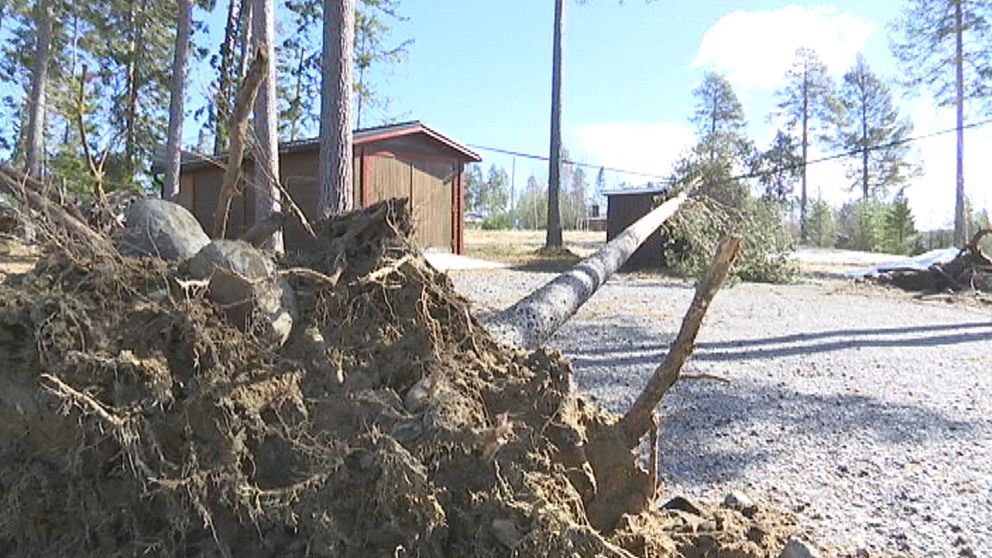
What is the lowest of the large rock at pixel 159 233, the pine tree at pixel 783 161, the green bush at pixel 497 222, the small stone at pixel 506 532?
the small stone at pixel 506 532

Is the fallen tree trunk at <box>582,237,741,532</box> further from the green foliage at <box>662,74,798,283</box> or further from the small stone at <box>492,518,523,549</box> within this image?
the green foliage at <box>662,74,798,283</box>

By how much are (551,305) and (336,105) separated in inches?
249

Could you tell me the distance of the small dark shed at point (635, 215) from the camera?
55.6ft

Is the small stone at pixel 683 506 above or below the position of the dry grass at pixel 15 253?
below

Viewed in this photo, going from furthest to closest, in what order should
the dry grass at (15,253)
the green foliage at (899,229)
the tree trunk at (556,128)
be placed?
the green foliage at (899,229)
the tree trunk at (556,128)
the dry grass at (15,253)

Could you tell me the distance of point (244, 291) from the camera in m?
1.87

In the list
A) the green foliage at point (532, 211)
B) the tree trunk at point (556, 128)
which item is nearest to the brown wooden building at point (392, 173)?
the tree trunk at point (556, 128)

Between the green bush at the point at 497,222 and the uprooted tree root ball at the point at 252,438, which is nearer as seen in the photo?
the uprooted tree root ball at the point at 252,438

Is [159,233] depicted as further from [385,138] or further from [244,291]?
[385,138]

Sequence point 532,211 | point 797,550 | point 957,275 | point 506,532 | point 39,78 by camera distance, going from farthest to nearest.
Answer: point 532,211, point 39,78, point 957,275, point 797,550, point 506,532

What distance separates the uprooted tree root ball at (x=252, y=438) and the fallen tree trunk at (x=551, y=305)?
63 centimetres

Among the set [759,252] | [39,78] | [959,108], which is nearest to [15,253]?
[759,252]

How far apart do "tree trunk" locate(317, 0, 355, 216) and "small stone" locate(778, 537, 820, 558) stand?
692cm

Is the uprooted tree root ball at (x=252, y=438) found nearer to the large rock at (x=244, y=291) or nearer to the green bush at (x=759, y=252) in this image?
the large rock at (x=244, y=291)
